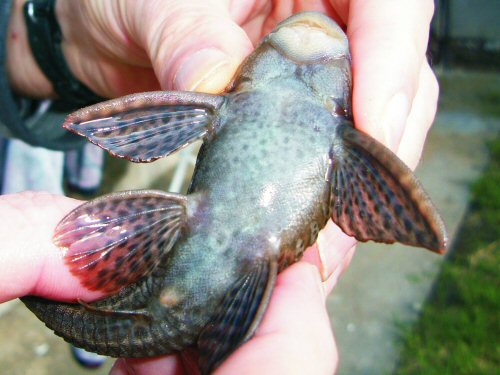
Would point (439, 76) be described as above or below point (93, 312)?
below

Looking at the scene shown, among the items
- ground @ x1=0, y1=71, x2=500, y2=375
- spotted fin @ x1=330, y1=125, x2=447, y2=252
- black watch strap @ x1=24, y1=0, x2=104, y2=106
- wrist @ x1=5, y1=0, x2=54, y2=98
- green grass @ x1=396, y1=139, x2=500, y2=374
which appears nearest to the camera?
spotted fin @ x1=330, y1=125, x2=447, y2=252

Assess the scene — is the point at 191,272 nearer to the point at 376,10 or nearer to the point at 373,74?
the point at 373,74

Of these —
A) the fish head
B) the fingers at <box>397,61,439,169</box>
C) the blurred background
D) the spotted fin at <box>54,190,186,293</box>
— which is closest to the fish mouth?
the fish head

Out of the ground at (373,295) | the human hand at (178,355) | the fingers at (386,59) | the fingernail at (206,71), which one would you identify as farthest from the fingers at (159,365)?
the ground at (373,295)

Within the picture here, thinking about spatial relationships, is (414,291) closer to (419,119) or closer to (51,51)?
(419,119)

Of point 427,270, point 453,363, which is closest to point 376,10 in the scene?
point 453,363

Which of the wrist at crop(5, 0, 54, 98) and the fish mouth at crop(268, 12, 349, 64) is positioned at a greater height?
the fish mouth at crop(268, 12, 349, 64)

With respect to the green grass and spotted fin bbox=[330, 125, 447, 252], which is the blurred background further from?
spotted fin bbox=[330, 125, 447, 252]
